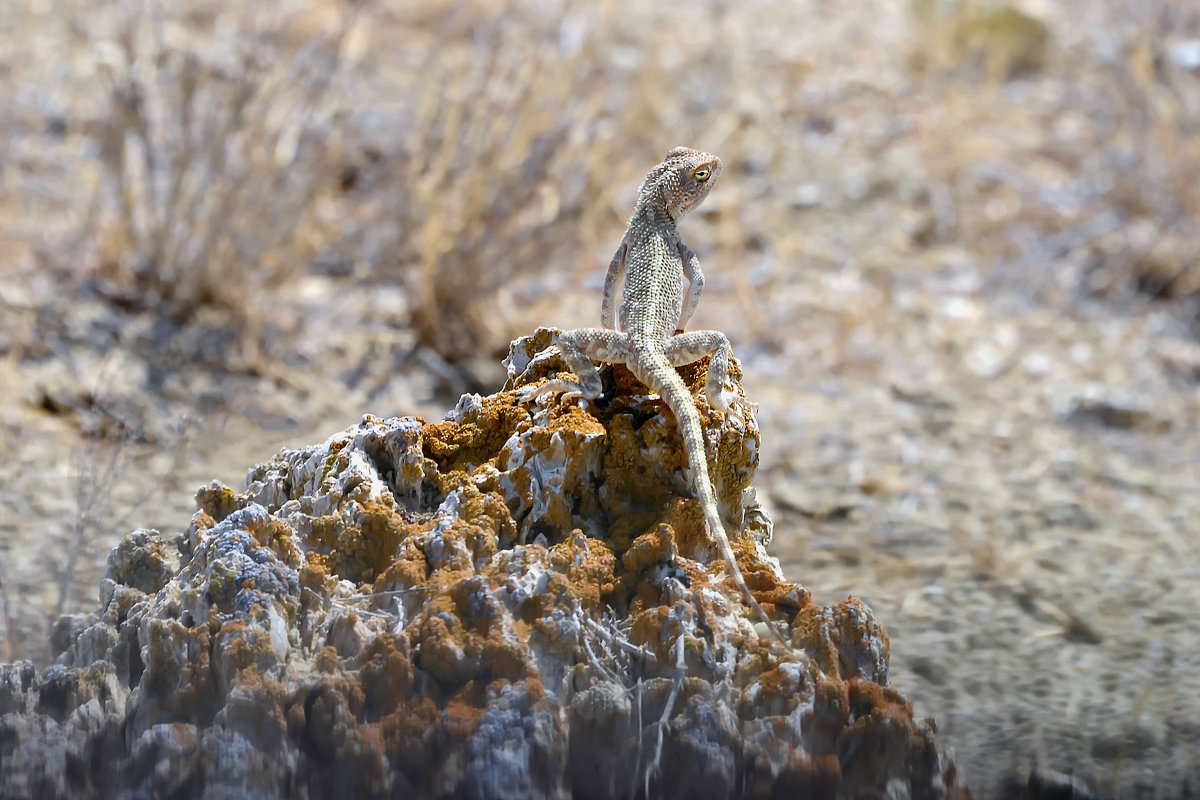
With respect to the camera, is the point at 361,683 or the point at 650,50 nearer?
the point at 361,683

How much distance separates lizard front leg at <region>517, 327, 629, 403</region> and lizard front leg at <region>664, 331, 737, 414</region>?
0.42 feet

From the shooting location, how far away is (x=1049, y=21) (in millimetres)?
11406

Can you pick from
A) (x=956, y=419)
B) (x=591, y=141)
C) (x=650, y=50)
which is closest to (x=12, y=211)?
(x=591, y=141)

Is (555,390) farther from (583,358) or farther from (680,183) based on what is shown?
(680,183)

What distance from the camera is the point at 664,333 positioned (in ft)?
10.9

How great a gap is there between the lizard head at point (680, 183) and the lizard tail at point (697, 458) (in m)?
0.95

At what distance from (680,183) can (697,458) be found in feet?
4.19

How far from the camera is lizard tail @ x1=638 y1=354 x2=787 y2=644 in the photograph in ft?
9.18

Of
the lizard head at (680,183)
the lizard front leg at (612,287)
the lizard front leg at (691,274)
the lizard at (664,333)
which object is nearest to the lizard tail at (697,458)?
the lizard at (664,333)

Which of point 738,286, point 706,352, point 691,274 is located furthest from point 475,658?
point 738,286

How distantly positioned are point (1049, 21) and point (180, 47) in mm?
7119

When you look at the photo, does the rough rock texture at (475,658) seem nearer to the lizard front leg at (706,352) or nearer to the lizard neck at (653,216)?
the lizard front leg at (706,352)

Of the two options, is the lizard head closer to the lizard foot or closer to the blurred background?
the lizard foot

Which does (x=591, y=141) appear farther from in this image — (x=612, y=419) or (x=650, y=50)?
(x=612, y=419)
